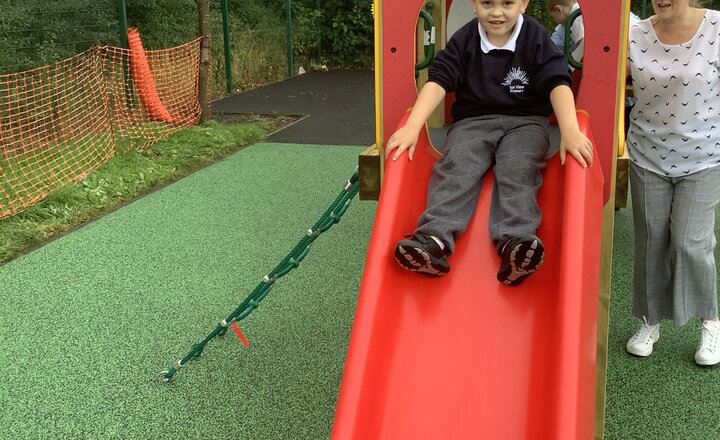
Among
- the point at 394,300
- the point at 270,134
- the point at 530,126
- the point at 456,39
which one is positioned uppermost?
the point at 456,39

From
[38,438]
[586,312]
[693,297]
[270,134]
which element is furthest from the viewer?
[270,134]

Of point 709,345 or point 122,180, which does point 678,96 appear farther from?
point 122,180

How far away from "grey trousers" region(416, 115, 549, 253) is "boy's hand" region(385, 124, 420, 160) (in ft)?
0.41

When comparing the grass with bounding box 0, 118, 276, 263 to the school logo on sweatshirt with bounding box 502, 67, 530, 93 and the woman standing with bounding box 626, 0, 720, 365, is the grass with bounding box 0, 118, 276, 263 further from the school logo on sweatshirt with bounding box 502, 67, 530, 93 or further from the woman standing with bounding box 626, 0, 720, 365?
the woman standing with bounding box 626, 0, 720, 365

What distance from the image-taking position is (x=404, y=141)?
2.63 meters

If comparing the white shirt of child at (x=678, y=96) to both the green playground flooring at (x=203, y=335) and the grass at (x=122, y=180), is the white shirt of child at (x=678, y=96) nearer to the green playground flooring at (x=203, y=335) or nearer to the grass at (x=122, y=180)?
the green playground flooring at (x=203, y=335)

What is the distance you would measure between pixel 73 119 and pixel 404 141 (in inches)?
217

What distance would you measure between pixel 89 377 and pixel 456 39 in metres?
2.01

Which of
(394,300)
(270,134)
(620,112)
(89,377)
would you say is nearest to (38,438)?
(89,377)

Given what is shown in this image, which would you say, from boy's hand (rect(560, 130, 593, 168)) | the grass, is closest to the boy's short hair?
boy's hand (rect(560, 130, 593, 168))

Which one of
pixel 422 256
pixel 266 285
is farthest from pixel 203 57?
pixel 422 256

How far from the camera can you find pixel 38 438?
8.87 ft

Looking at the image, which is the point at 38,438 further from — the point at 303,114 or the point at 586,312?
the point at 303,114

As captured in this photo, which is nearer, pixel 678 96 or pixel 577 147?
pixel 577 147
